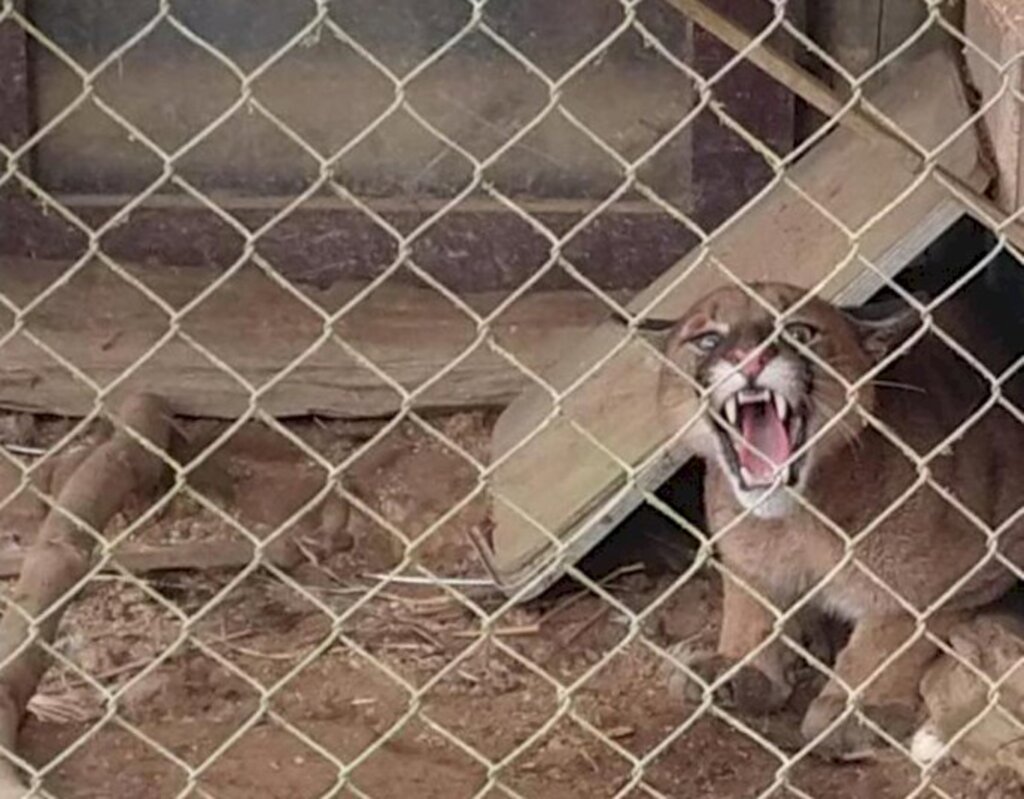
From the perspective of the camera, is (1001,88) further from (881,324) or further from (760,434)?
(760,434)

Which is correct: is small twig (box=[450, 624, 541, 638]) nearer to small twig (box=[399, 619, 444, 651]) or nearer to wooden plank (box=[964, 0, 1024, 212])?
small twig (box=[399, 619, 444, 651])

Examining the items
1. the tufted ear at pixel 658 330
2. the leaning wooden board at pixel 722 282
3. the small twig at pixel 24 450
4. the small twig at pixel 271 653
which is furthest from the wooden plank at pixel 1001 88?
the small twig at pixel 24 450

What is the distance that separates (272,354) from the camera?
210 inches

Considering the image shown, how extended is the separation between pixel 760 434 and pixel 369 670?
864 mm

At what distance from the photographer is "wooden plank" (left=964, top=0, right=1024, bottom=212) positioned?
3344 millimetres

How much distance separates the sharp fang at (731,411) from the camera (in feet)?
13.6

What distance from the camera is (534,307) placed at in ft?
18.0

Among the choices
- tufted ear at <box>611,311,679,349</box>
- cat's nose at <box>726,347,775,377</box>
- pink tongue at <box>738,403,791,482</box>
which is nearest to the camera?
cat's nose at <box>726,347,775,377</box>

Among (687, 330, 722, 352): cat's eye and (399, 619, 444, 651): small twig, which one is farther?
(399, 619, 444, 651): small twig

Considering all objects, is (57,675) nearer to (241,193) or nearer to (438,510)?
(438,510)

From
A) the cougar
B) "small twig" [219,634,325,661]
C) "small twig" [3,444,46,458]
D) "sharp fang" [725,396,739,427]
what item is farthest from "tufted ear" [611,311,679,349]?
"small twig" [3,444,46,458]

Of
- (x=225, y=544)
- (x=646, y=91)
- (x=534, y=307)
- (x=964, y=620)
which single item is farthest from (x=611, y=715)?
(x=646, y=91)

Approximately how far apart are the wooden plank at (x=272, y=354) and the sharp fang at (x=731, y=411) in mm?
1120

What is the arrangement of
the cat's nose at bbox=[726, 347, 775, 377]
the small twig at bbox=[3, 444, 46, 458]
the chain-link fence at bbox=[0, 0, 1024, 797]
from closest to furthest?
the chain-link fence at bbox=[0, 0, 1024, 797], the cat's nose at bbox=[726, 347, 775, 377], the small twig at bbox=[3, 444, 46, 458]
